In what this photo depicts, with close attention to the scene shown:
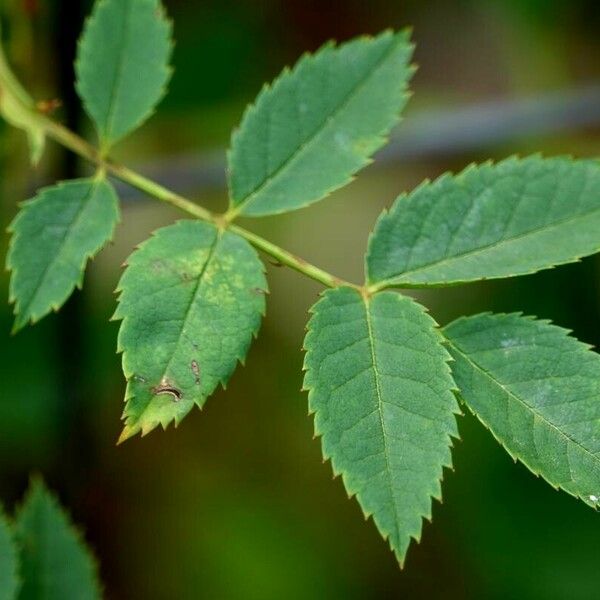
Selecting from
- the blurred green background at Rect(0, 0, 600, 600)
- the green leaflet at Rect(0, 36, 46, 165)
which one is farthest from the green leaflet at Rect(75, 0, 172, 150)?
the blurred green background at Rect(0, 0, 600, 600)

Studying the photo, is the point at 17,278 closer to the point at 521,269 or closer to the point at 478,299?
the point at 521,269

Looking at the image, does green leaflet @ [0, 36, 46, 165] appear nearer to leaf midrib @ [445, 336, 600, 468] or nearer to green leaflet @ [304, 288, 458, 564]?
Result: green leaflet @ [304, 288, 458, 564]

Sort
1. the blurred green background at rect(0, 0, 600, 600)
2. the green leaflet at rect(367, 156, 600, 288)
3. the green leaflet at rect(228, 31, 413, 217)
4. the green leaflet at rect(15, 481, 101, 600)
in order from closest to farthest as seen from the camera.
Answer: the green leaflet at rect(367, 156, 600, 288) → the green leaflet at rect(228, 31, 413, 217) → the green leaflet at rect(15, 481, 101, 600) → the blurred green background at rect(0, 0, 600, 600)

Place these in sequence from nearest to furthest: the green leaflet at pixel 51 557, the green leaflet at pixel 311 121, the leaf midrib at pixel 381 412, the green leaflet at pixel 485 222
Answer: the leaf midrib at pixel 381 412 < the green leaflet at pixel 485 222 < the green leaflet at pixel 311 121 < the green leaflet at pixel 51 557

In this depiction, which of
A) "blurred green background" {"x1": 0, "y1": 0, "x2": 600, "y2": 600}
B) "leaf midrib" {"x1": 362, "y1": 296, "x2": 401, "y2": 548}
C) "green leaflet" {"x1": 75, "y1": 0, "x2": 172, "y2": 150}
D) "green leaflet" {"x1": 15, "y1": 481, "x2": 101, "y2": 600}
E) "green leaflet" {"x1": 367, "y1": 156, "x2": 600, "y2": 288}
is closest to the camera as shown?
"leaf midrib" {"x1": 362, "y1": 296, "x2": 401, "y2": 548}

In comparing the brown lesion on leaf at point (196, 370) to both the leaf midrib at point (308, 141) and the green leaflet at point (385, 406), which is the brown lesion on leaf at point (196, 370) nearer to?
the green leaflet at point (385, 406)

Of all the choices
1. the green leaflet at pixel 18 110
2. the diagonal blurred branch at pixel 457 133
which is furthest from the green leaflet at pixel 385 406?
the diagonal blurred branch at pixel 457 133

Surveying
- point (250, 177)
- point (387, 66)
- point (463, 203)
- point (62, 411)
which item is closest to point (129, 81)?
point (250, 177)
